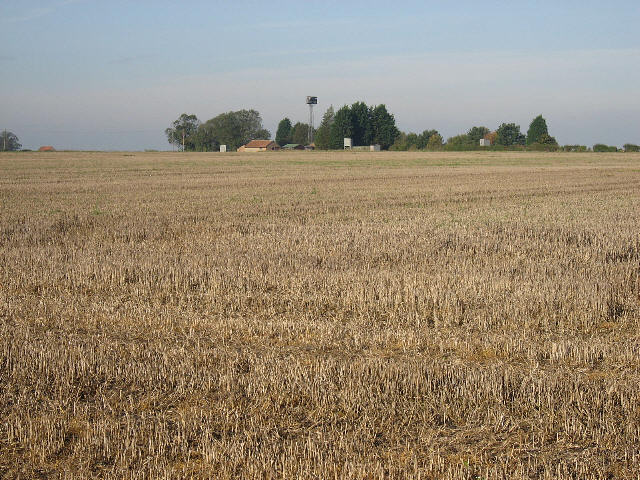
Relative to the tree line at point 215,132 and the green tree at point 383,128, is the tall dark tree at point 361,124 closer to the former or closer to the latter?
the green tree at point 383,128

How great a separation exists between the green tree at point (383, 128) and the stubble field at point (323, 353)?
121404 millimetres

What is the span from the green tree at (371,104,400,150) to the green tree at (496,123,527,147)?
1764 inches

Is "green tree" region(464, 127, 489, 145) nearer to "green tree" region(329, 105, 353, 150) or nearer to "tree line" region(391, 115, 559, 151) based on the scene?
"tree line" region(391, 115, 559, 151)

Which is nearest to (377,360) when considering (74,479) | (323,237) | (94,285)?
Answer: (74,479)

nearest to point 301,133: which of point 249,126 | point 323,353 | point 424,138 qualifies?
point 249,126

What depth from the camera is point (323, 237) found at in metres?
15.2

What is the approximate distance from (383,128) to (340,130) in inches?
387

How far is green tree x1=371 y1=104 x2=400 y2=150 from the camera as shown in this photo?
13625 cm

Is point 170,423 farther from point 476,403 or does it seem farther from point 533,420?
point 533,420

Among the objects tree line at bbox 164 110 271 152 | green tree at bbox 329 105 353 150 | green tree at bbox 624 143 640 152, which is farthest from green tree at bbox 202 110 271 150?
green tree at bbox 624 143 640 152

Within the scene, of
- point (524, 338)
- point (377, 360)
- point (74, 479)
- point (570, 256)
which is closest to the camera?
point (74, 479)

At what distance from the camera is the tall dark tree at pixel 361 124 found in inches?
5281

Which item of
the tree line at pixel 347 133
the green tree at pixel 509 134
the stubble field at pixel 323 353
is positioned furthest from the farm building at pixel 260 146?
the stubble field at pixel 323 353

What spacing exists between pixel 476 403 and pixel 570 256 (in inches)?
304
